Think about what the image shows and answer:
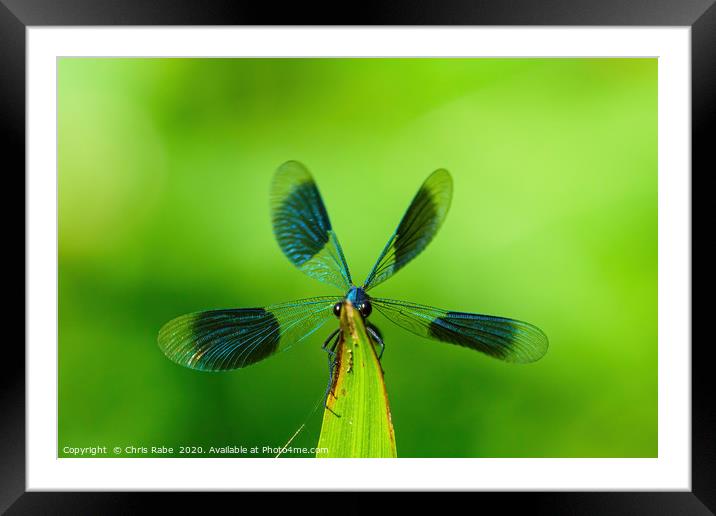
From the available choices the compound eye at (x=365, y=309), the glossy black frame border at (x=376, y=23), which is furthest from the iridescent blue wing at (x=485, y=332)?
the glossy black frame border at (x=376, y=23)

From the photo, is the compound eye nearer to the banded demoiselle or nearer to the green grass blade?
the banded demoiselle

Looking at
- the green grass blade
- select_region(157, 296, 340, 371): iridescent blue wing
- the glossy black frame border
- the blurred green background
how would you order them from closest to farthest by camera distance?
1. the green grass blade
2. select_region(157, 296, 340, 371): iridescent blue wing
3. the glossy black frame border
4. the blurred green background

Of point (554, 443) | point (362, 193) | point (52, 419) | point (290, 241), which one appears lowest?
point (554, 443)

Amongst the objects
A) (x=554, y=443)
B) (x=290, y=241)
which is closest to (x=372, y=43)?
(x=290, y=241)

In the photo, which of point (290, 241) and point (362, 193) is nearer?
point (290, 241)

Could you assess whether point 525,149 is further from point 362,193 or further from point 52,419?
point 52,419

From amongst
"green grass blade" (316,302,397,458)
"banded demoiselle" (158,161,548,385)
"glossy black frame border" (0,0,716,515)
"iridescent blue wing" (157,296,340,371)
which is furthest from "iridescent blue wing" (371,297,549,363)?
"glossy black frame border" (0,0,716,515)

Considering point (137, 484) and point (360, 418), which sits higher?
point (360, 418)
